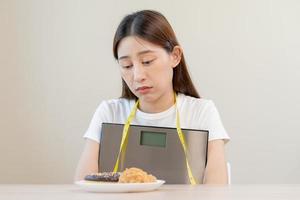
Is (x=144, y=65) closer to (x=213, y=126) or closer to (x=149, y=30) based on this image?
(x=149, y=30)

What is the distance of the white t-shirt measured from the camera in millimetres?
1534

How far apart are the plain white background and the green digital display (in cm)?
93

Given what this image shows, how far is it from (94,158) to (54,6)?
1.02m

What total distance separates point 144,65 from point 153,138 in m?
Result: 0.23

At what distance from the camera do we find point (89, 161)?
1473mm

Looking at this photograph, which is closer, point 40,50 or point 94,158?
point 94,158

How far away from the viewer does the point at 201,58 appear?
2326mm

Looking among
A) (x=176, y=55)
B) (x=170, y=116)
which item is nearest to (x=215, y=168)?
(x=170, y=116)

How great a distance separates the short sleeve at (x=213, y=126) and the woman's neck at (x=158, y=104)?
130 millimetres

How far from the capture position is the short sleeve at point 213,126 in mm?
1490

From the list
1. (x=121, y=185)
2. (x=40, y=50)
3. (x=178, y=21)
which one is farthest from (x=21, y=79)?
(x=121, y=185)

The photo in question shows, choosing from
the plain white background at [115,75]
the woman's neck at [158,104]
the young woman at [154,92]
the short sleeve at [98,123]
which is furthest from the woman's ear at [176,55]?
the plain white background at [115,75]

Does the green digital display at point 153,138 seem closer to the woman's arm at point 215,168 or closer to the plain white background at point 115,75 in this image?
the woman's arm at point 215,168

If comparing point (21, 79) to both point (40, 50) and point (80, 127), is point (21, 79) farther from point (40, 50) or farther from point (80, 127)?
point (80, 127)
